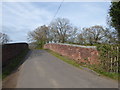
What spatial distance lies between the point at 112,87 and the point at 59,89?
→ 7.73 ft

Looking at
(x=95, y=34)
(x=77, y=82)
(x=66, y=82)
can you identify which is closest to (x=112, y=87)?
(x=77, y=82)

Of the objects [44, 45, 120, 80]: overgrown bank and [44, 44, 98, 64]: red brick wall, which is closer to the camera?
[44, 45, 120, 80]: overgrown bank

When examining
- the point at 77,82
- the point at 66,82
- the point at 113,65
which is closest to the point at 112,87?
the point at 77,82

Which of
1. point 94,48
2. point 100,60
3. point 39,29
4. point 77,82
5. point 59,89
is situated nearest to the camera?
point 59,89

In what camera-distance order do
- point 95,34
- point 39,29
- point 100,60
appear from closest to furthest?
point 100,60, point 95,34, point 39,29

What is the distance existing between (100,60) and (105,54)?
24.5 inches

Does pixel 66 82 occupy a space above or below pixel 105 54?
below

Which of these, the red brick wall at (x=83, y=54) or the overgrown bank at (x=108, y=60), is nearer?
the overgrown bank at (x=108, y=60)

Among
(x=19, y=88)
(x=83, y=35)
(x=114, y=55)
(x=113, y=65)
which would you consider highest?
(x=83, y=35)

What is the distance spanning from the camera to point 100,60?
9.49 metres

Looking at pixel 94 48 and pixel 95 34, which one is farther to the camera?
pixel 95 34

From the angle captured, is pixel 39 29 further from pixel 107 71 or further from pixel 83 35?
pixel 107 71

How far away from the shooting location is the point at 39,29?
5397 cm

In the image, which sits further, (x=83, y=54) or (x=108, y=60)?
(x=83, y=54)
